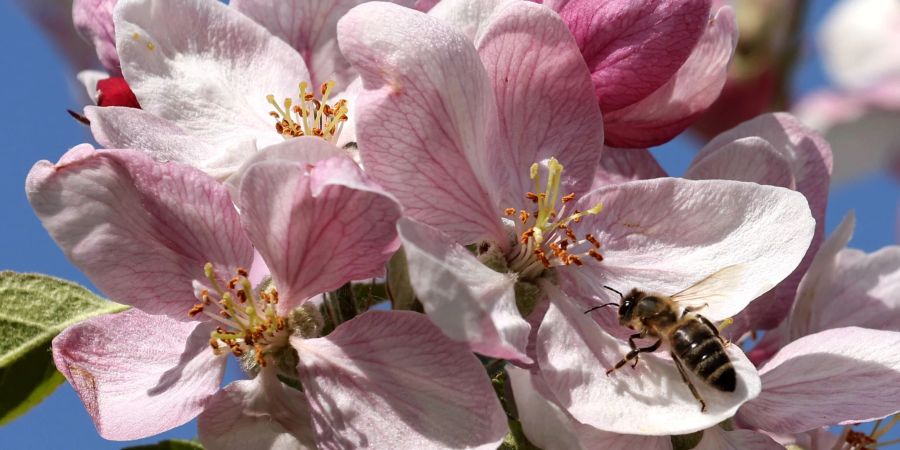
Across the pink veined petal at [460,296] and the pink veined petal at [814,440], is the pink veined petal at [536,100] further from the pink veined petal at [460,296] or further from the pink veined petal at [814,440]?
the pink veined petal at [814,440]

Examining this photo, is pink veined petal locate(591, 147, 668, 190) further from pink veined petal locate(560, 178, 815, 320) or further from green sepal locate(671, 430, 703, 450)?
green sepal locate(671, 430, 703, 450)

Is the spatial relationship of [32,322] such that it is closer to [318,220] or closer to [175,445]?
[175,445]

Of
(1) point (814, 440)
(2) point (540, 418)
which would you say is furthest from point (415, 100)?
(1) point (814, 440)

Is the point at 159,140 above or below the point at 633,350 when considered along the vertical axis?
above

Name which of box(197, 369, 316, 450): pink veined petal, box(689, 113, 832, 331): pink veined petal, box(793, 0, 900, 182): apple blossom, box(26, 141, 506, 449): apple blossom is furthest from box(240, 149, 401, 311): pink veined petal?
box(793, 0, 900, 182): apple blossom

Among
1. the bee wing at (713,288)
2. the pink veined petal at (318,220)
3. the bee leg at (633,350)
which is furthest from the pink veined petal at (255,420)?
the bee wing at (713,288)

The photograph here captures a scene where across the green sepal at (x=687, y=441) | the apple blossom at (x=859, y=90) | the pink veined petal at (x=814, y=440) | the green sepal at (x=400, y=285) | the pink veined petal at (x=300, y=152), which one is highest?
the pink veined petal at (x=300, y=152)
